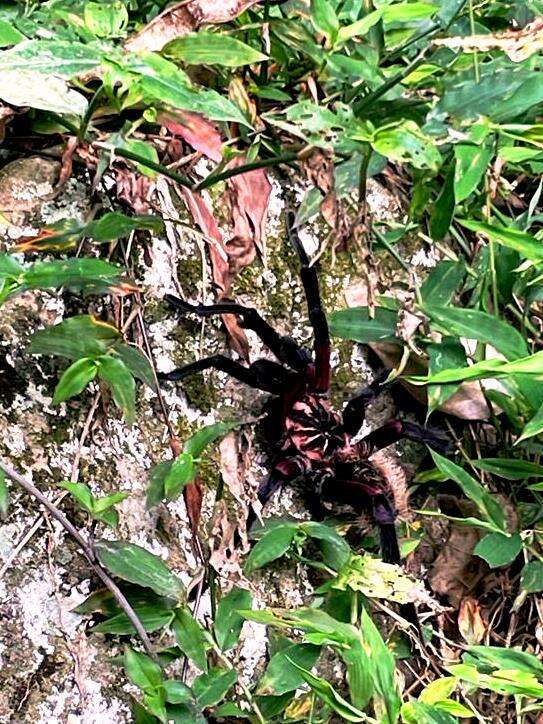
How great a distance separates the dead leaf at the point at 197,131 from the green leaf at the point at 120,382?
27 cm

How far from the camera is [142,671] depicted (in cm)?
74

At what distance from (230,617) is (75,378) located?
29cm

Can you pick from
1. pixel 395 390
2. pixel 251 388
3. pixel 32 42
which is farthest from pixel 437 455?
pixel 32 42

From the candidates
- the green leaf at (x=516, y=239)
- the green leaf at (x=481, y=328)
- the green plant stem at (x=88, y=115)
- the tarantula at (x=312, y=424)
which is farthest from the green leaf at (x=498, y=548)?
the green plant stem at (x=88, y=115)

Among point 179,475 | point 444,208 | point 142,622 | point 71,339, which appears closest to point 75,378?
point 71,339

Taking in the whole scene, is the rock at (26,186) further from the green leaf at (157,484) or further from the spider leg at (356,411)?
the spider leg at (356,411)

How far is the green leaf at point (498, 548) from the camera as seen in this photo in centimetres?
98

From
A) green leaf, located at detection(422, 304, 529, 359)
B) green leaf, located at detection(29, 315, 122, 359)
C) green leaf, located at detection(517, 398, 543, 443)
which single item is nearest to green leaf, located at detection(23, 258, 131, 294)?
green leaf, located at detection(29, 315, 122, 359)

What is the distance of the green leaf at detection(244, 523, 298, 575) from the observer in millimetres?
841

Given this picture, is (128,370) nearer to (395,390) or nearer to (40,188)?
(40,188)

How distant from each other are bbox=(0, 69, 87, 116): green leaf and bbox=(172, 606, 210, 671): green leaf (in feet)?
1.59

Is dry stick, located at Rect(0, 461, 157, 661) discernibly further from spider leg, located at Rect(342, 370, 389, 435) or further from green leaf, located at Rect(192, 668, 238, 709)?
spider leg, located at Rect(342, 370, 389, 435)

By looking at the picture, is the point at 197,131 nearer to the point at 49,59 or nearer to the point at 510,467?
the point at 49,59

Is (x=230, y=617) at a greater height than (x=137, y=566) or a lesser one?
lesser
